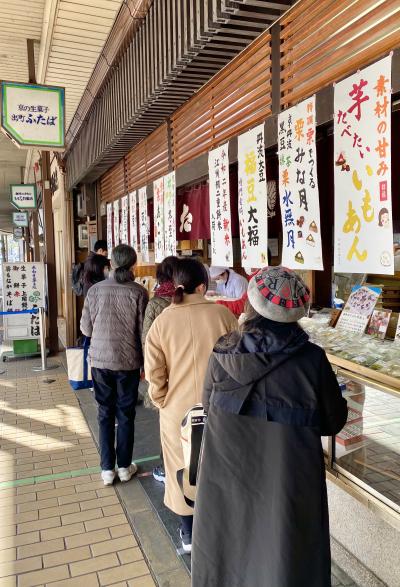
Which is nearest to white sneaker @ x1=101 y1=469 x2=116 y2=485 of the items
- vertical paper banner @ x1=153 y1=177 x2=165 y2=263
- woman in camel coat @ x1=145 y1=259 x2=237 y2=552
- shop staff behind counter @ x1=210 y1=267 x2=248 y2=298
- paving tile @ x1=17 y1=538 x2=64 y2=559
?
paving tile @ x1=17 y1=538 x2=64 y2=559

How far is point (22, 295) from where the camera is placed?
10055mm

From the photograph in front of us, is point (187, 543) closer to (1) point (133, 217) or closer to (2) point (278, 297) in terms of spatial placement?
(2) point (278, 297)

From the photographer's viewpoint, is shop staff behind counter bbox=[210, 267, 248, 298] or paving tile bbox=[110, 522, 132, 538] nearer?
paving tile bbox=[110, 522, 132, 538]

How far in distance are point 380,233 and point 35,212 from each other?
16.9 meters

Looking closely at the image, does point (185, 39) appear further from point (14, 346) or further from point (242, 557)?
point (14, 346)

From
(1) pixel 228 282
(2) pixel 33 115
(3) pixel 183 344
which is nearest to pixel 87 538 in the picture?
(3) pixel 183 344

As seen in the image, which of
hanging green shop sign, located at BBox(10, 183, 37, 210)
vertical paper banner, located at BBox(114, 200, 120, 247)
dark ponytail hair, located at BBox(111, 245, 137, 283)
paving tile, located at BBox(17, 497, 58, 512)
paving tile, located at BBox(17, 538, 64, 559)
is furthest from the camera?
hanging green shop sign, located at BBox(10, 183, 37, 210)

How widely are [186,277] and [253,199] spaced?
1053mm

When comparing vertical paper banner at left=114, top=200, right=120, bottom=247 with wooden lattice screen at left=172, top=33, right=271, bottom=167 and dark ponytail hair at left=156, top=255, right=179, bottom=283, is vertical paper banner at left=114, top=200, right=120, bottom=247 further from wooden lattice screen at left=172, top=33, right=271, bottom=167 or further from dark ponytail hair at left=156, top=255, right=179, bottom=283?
dark ponytail hair at left=156, top=255, right=179, bottom=283

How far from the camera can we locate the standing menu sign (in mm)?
10008

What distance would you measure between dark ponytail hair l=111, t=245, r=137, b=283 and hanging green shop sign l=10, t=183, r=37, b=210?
13.6 m

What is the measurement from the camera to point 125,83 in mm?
6508

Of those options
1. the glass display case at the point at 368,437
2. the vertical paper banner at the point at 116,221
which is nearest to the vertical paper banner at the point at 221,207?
the glass display case at the point at 368,437

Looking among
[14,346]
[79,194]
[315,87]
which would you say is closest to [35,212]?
[79,194]
